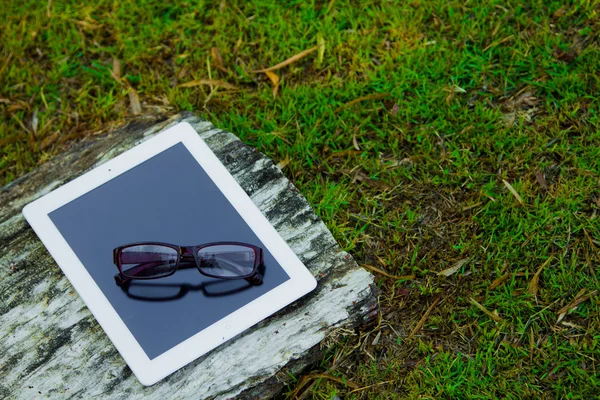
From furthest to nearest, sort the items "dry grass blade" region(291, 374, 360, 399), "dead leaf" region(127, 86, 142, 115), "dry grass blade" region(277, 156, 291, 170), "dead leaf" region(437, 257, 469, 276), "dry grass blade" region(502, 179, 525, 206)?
"dead leaf" region(127, 86, 142, 115) → "dry grass blade" region(277, 156, 291, 170) → "dry grass blade" region(502, 179, 525, 206) → "dead leaf" region(437, 257, 469, 276) → "dry grass blade" region(291, 374, 360, 399)

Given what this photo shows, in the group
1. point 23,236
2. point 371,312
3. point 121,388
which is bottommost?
point 371,312

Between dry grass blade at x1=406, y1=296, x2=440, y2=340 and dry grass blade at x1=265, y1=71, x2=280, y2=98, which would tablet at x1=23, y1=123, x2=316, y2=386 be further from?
dry grass blade at x1=265, y1=71, x2=280, y2=98

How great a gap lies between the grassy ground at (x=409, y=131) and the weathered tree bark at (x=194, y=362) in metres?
0.21

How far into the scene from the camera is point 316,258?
2619mm

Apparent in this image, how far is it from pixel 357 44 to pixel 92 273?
6.47ft

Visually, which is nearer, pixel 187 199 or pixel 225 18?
pixel 187 199

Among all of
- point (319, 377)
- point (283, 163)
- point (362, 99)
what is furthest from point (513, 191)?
point (319, 377)

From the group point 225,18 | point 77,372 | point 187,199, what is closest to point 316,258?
point 187,199

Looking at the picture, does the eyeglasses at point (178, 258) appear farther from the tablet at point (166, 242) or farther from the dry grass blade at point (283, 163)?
the dry grass blade at point (283, 163)

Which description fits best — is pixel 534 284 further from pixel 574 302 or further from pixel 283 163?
pixel 283 163

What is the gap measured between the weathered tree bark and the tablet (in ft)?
0.35

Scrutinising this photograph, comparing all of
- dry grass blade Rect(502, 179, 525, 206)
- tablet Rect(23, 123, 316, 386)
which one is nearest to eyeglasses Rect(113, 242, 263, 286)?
tablet Rect(23, 123, 316, 386)

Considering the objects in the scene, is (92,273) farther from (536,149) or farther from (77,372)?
(536,149)

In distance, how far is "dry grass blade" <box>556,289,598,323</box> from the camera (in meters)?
2.68
